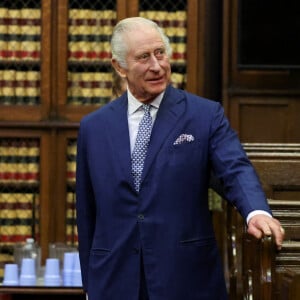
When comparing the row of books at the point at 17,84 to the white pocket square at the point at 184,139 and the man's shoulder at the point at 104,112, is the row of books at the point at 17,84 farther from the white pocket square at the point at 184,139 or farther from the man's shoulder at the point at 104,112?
the white pocket square at the point at 184,139

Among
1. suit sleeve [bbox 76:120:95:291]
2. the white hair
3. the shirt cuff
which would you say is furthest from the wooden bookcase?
the shirt cuff

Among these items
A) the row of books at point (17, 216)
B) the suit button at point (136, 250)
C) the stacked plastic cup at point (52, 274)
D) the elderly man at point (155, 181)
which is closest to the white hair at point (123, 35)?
the elderly man at point (155, 181)

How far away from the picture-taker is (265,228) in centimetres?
297

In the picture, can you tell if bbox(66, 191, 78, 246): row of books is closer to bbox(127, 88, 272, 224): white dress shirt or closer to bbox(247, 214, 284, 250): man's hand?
bbox(127, 88, 272, 224): white dress shirt

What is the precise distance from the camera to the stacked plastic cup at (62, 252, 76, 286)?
5.61 meters

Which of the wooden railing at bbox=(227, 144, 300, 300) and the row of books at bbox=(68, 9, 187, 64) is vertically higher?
the row of books at bbox=(68, 9, 187, 64)

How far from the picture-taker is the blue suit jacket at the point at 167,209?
11.0 feet

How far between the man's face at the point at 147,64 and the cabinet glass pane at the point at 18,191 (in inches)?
159

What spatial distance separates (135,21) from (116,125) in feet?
1.09

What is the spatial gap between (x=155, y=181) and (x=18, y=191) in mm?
4221

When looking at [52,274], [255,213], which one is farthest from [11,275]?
[255,213]

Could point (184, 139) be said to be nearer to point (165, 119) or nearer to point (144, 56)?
point (165, 119)

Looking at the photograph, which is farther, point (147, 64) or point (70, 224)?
point (70, 224)

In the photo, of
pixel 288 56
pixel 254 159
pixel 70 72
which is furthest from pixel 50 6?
pixel 254 159
